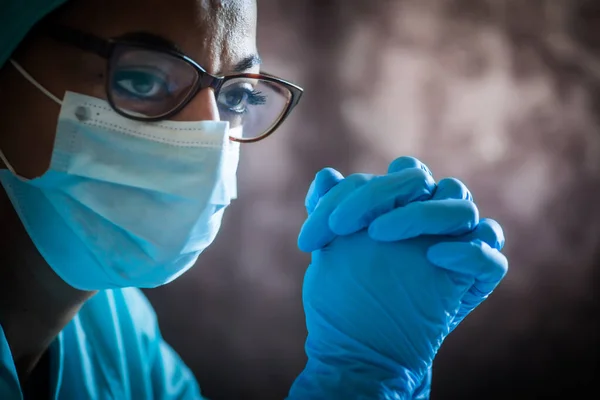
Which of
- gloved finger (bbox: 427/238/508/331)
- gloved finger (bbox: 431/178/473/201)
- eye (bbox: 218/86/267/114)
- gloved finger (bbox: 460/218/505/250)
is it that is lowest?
gloved finger (bbox: 427/238/508/331)

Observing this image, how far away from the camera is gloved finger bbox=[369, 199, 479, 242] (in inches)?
31.8

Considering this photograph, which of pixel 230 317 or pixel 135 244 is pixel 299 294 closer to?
pixel 230 317

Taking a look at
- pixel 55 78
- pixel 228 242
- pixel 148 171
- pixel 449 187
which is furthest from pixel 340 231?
pixel 228 242

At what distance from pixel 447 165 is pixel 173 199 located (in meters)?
1.19

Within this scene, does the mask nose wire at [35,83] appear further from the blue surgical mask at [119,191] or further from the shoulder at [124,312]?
the shoulder at [124,312]

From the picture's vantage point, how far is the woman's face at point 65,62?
82 centimetres

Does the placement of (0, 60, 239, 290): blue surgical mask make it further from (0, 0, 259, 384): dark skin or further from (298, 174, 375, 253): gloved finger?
(298, 174, 375, 253): gloved finger

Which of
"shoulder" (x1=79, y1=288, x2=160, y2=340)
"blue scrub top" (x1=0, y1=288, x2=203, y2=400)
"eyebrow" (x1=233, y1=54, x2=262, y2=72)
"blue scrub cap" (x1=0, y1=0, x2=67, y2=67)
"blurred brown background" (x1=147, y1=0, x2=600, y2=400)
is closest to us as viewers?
"blue scrub cap" (x1=0, y1=0, x2=67, y2=67)

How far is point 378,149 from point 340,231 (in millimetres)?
941

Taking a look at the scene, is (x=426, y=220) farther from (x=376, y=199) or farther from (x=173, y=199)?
(x=173, y=199)

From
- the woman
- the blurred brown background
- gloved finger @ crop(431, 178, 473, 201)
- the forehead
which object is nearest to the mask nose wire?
the woman

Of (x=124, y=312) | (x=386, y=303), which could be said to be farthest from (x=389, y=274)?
(x=124, y=312)

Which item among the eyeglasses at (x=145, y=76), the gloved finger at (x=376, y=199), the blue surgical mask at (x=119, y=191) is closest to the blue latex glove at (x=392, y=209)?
the gloved finger at (x=376, y=199)

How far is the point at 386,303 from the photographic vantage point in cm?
86
